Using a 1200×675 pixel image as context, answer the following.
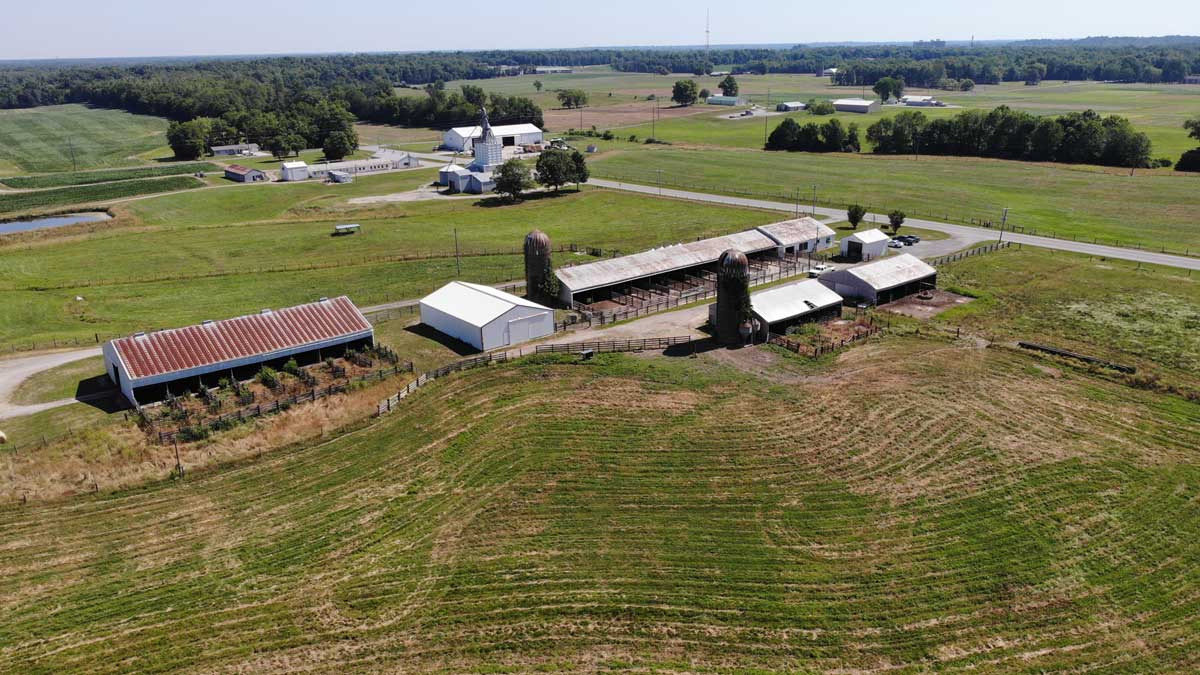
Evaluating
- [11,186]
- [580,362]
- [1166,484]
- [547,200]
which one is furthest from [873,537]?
[11,186]

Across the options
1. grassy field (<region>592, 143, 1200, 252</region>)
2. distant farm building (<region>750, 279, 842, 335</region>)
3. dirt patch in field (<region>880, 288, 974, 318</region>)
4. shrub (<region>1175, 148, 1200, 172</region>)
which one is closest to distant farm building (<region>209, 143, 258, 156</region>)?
grassy field (<region>592, 143, 1200, 252</region>)

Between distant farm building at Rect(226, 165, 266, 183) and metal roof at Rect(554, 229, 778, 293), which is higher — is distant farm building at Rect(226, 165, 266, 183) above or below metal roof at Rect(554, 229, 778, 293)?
above

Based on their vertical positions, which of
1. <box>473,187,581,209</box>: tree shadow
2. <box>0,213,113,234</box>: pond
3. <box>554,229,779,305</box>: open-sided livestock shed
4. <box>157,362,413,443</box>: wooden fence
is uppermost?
<box>473,187,581,209</box>: tree shadow

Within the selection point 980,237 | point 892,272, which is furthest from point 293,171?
point 980,237

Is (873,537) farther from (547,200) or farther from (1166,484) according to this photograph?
(547,200)

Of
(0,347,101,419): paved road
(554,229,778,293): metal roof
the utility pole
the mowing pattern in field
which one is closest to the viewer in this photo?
the mowing pattern in field

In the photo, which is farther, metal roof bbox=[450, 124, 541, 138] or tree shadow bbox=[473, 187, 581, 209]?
metal roof bbox=[450, 124, 541, 138]

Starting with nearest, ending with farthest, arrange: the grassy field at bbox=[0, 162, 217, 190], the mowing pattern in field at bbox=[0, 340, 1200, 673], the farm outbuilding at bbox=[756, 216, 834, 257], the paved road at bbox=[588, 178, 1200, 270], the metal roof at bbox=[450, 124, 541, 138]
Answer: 1. the mowing pattern in field at bbox=[0, 340, 1200, 673]
2. the paved road at bbox=[588, 178, 1200, 270]
3. the farm outbuilding at bbox=[756, 216, 834, 257]
4. the grassy field at bbox=[0, 162, 217, 190]
5. the metal roof at bbox=[450, 124, 541, 138]

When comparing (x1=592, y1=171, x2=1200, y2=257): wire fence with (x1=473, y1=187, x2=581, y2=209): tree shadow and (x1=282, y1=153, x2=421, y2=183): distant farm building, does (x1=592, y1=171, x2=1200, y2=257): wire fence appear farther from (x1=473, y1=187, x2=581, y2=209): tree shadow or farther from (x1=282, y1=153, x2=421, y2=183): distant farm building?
(x1=282, y1=153, x2=421, y2=183): distant farm building
